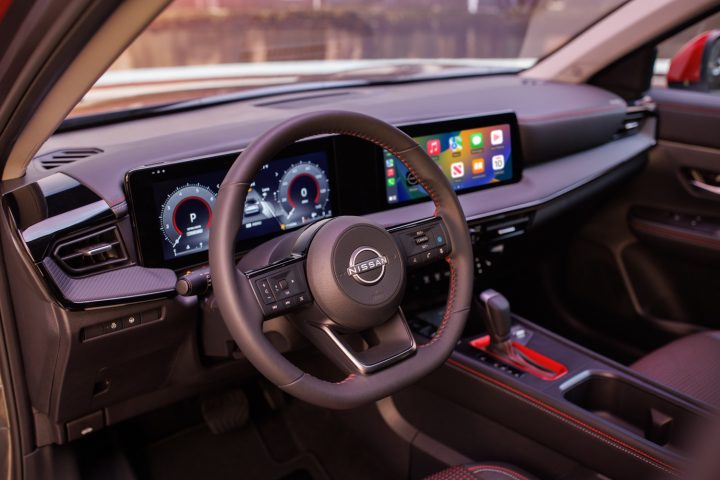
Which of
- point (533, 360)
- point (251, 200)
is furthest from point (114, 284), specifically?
point (533, 360)

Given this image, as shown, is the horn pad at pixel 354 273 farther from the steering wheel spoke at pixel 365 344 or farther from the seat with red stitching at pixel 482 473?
the seat with red stitching at pixel 482 473

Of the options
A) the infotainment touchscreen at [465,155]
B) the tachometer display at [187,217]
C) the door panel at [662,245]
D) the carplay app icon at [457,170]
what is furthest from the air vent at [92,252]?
the door panel at [662,245]

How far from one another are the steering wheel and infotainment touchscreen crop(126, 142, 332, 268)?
0.23 m

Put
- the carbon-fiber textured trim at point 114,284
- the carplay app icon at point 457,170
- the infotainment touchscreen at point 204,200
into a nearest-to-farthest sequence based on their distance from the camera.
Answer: the carbon-fiber textured trim at point 114,284
the infotainment touchscreen at point 204,200
the carplay app icon at point 457,170

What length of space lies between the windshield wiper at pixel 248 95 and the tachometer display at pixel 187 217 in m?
0.30

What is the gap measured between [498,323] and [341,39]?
16.2 ft

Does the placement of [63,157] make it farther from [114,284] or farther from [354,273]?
[354,273]

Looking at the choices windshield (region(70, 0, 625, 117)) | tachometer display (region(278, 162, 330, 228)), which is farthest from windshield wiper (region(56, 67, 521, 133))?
tachometer display (region(278, 162, 330, 228))

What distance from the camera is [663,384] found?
188 cm

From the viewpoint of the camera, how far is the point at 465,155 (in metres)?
2.11

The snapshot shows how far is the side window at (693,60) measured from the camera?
2.64 m

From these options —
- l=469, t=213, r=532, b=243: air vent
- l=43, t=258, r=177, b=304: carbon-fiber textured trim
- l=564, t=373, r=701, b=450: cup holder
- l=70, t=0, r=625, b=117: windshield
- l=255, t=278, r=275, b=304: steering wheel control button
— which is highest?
l=70, t=0, r=625, b=117: windshield

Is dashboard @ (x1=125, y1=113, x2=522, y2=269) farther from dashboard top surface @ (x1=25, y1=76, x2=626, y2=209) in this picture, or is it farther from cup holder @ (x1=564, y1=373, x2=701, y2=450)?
cup holder @ (x1=564, y1=373, x2=701, y2=450)

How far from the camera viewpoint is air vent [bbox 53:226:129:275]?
1391 millimetres
